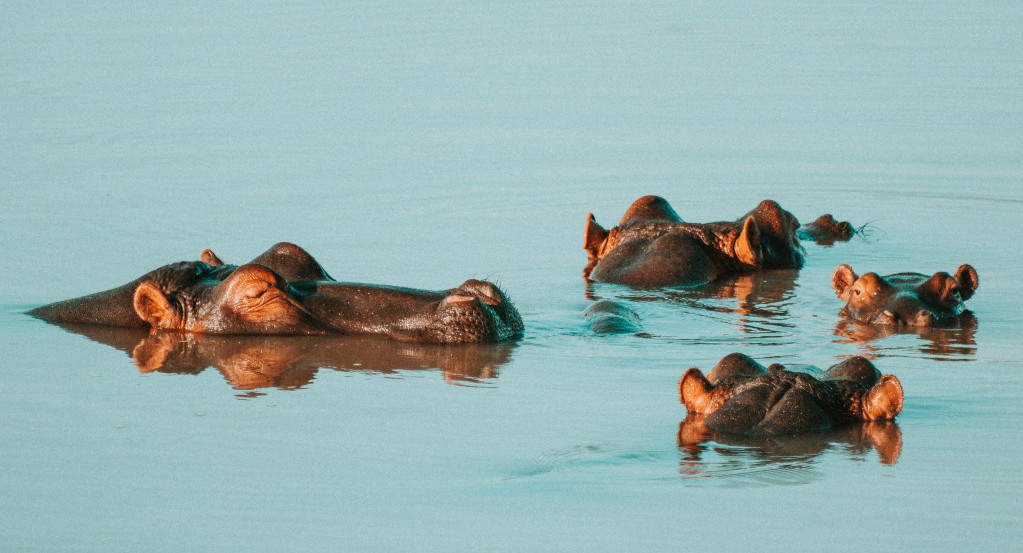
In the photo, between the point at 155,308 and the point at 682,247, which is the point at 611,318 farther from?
the point at 155,308

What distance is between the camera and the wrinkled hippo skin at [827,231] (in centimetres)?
1391

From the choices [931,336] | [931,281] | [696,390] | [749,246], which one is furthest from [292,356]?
[931,281]

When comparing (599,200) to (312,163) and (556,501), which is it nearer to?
(312,163)

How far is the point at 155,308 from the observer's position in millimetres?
10398

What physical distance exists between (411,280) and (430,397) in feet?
10.2

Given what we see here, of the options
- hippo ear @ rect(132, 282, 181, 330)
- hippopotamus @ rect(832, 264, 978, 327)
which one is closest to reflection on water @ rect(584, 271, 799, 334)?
hippopotamus @ rect(832, 264, 978, 327)

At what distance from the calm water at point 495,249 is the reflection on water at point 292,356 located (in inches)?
1.0

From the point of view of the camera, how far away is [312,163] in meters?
16.6

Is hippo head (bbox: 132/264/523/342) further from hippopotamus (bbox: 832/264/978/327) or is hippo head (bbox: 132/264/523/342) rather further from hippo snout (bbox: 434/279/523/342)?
hippopotamus (bbox: 832/264/978/327)

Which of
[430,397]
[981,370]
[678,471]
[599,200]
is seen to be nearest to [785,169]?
[599,200]

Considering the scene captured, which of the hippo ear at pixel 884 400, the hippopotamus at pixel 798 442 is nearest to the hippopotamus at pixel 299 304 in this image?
the hippopotamus at pixel 798 442

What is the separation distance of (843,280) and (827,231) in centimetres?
283

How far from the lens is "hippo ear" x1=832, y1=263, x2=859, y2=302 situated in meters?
11.1

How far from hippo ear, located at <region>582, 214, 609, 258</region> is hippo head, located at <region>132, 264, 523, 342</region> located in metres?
2.89
